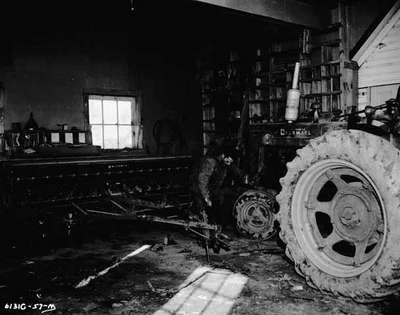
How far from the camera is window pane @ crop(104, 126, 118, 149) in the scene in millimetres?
9273

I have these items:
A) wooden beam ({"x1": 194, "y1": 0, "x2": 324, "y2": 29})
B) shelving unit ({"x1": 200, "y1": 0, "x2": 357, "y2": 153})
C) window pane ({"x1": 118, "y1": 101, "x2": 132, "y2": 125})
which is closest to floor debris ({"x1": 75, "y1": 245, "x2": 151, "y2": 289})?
wooden beam ({"x1": 194, "y1": 0, "x2": 324, "y2": 29})

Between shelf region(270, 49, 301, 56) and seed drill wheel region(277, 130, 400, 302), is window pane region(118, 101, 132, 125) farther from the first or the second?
seed drill wheel region(277, 130, 400, 302)

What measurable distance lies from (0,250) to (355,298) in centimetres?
453

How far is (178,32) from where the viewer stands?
1044 centimetres

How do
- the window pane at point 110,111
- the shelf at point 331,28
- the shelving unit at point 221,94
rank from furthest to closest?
the shelving unit at point 221,94
the window pane at point 110,111
the shelf at point 331,28

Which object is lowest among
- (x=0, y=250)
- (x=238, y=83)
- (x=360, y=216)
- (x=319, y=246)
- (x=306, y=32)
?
(x=0, y=250)

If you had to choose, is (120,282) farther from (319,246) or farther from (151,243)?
(319,246)

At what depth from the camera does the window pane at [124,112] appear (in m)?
9.50

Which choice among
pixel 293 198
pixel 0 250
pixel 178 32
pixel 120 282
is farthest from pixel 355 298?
pixel 178 32

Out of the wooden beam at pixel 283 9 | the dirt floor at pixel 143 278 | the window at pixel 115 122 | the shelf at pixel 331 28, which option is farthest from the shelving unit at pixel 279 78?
the dirt floor at pixel 143 278

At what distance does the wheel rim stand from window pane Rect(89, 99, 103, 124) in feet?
21.3

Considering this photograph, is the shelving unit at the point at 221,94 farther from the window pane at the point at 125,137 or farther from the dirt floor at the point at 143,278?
the dirt floor at the point at 143,278

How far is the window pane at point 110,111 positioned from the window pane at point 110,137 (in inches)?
6.6

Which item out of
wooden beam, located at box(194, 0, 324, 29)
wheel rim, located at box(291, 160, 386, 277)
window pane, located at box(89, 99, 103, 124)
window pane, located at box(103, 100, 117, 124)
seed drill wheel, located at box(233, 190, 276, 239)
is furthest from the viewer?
window pane, located at box(103, 100, 117, 124)
